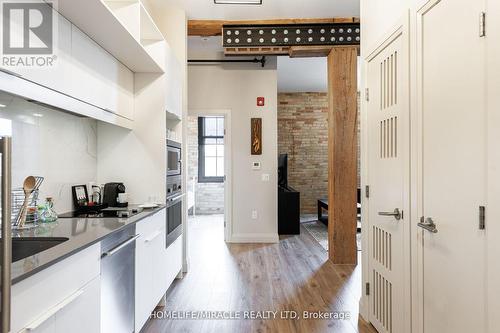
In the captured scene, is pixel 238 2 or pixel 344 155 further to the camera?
pixel 344 155

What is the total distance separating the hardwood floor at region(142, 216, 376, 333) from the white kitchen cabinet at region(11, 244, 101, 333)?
3.48ft

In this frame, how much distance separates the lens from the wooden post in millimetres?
3725

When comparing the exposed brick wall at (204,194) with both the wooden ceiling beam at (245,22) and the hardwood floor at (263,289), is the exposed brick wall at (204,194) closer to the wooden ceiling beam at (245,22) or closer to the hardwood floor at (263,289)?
the hardwood floor at (263,289)

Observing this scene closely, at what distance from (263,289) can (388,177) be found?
1740 mm

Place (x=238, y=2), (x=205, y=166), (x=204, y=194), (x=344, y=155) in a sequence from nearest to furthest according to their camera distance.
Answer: (x=238, y=2) < (x=344, y=155) < (x=204, y=194) < (x=205, y=166)

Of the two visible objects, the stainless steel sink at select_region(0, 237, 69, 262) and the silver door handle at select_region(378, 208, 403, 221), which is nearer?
the stainless steel sink at select_region(0, 237, 69, 262)

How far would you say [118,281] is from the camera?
1.69 metres

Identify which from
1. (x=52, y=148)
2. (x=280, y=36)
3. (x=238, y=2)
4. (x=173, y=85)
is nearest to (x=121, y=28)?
(x=52, y=148)

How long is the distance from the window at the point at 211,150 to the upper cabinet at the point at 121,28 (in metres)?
5.01

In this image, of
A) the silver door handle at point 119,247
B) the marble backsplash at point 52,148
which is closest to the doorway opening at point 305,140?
the marble backsplash at point 52,148

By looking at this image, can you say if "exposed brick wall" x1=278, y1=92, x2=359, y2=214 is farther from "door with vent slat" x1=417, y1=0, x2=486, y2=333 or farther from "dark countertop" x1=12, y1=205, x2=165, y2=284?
"door with vent slat" x1=417, y1=0, x2=486, y2=333

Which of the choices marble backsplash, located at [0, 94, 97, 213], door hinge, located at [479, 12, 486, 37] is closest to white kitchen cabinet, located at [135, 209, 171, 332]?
marble backsplash, located at [0, 94, 97, 213]

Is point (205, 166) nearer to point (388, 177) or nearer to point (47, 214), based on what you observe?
point (47, 214)

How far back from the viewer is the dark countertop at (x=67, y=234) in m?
1.01
